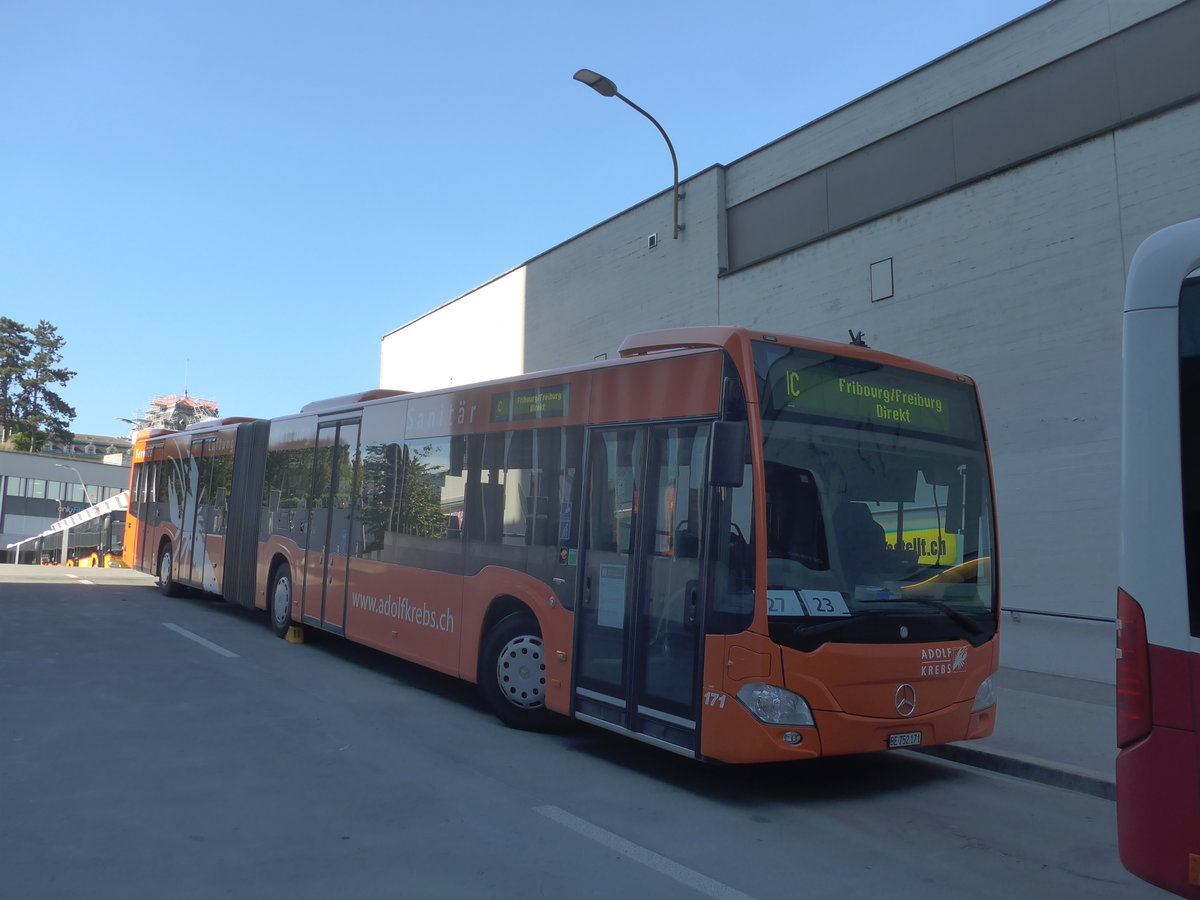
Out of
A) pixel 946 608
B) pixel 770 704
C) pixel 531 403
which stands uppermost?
pixel 531 403

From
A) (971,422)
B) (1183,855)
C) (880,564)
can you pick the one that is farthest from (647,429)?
(1183,855)

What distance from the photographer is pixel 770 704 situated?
5684 millimetres

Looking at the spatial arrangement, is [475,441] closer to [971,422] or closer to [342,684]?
[342,684]

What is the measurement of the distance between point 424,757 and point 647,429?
284 cm

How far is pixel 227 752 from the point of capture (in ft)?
21.3

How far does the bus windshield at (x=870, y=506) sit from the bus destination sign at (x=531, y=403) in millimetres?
2127

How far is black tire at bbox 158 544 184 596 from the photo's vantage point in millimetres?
17594

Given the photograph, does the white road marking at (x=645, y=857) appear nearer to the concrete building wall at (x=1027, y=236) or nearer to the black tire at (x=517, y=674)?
the black tire at (x=517, y=674)

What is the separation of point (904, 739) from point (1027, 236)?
815 cm

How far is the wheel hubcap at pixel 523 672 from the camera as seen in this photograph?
760 centimetres

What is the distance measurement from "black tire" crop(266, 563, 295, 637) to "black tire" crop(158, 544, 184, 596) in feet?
18.5

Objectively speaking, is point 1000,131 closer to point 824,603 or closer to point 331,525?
point 824,603

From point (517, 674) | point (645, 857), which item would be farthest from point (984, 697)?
point (517, 674)

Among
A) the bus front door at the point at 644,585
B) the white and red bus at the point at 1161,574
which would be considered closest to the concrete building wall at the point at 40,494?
the bus front door at the point at 644,585
